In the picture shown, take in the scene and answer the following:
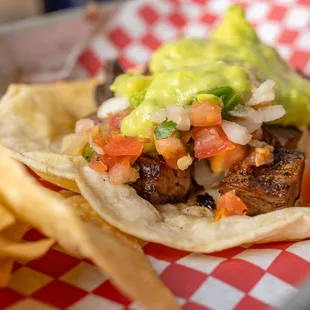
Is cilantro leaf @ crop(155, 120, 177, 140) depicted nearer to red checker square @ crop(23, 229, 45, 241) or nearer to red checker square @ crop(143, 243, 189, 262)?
red checker square @ crop(143, 243, 189, 262)

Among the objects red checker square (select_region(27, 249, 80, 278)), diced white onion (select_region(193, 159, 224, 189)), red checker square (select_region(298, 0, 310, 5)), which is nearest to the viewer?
red checker square (select_region(27, 249, 80, 278))

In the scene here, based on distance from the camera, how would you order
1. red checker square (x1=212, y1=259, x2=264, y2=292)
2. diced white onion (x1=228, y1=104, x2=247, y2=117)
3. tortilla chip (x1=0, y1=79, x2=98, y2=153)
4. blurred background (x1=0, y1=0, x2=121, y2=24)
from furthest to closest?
blurred background (x1=0, y1=0, x2=121, y2=24), tortilla chip (x1=0, y1=79, x2=98, y2=153), diced white onion (x1=228, y1=104, x2=247, y2=117), red checker square (x1=212, y1=259, x2=264, y2=292)

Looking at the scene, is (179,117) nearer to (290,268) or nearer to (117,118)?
(117,118)

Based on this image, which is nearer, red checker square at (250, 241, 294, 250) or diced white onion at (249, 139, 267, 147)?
red checker square at (250, 241, 294, 250)

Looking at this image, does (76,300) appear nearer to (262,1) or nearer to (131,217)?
(131,217)

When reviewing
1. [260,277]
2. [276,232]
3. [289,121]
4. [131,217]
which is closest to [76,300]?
[131,217]

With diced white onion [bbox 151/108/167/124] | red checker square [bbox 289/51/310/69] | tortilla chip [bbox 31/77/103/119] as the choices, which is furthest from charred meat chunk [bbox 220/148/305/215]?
red checker square [bbox 289/51/310/69]

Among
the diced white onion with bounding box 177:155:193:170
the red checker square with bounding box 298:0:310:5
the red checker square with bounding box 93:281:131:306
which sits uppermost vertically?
the diced white onion with bounding box 177:155:193:170
